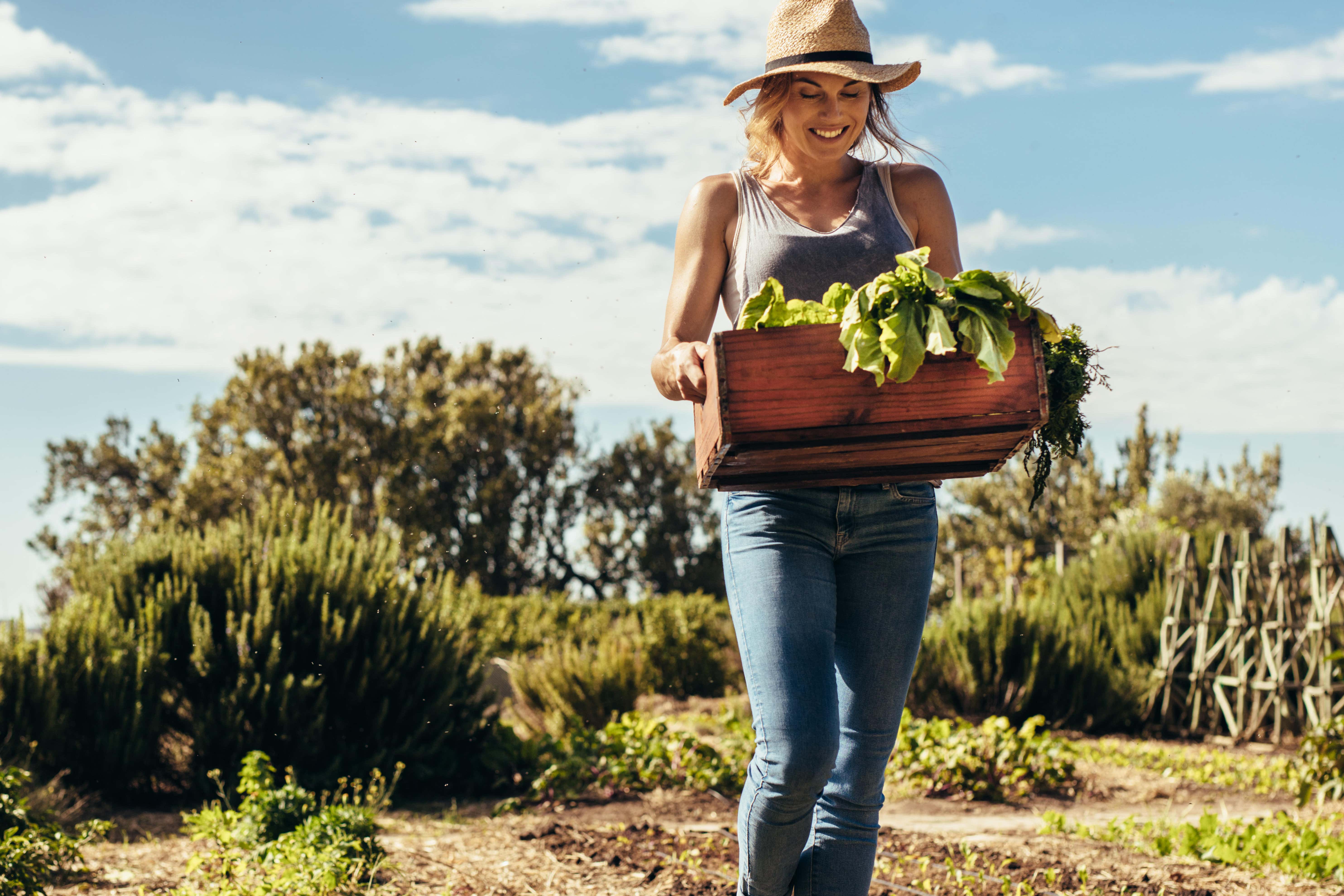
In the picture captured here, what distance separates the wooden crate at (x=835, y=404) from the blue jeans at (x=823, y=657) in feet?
0.56

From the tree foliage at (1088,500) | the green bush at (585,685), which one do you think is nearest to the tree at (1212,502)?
the tree foliage at (1088,500)

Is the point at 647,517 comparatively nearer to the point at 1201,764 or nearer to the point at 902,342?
the point at 1201,764

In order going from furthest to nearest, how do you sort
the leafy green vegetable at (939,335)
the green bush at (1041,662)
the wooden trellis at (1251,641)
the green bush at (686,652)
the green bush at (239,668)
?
the green bush at (686,652) < the green bush at (1041,662) < the wooden trellis at (1251,641) < the green bush at (239,668) < the leafy green vegetable at (939,335)

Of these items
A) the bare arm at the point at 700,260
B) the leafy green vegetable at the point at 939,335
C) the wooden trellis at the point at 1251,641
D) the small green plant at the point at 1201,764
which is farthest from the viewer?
the wooden trellis at the point at 1251,641

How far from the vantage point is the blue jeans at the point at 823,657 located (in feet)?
6.66

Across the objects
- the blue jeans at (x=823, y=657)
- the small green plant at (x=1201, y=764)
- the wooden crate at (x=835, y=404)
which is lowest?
the small green plant at (x=1201, y=764)

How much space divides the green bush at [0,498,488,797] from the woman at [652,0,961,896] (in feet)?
13.1

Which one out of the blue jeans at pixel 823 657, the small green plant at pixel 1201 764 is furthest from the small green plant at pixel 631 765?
the blue jeans at pixel 823 657

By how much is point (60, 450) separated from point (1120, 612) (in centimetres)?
2745

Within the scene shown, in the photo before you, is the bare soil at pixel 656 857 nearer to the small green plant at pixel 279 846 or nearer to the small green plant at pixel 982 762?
the small green plant at pixel 279 846

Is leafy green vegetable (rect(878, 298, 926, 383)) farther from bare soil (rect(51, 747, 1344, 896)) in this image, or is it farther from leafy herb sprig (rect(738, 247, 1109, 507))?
bare soil (rect(51, 747, 1344, 896))

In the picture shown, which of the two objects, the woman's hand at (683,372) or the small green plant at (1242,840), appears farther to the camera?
the small green plant at (1242,840)

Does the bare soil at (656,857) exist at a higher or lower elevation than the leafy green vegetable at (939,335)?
lower

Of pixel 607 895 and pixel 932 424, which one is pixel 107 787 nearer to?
pixel 607 895
